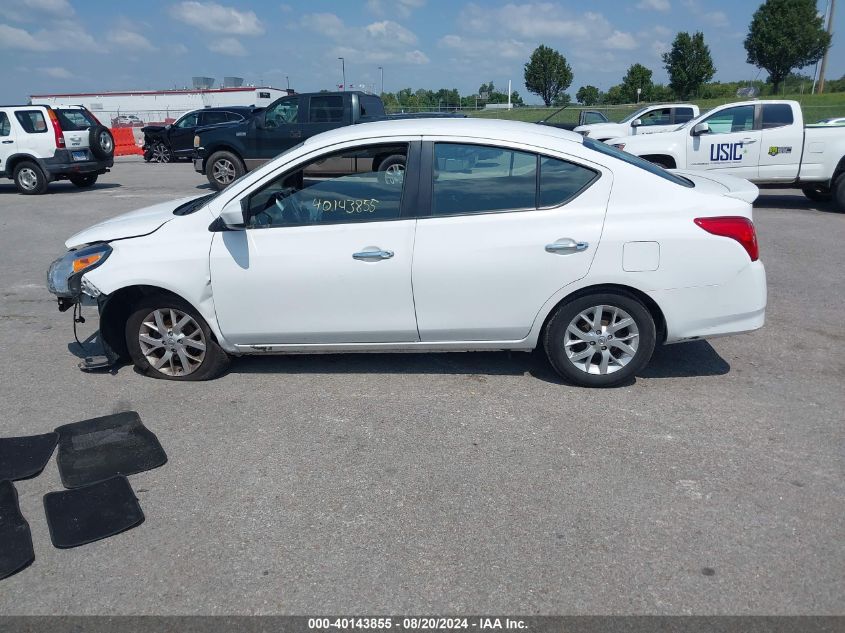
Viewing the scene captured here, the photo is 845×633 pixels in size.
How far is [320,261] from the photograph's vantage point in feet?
15.0

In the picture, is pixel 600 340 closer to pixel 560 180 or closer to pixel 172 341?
pixel 560 180

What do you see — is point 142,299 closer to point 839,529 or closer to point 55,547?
point 55,547

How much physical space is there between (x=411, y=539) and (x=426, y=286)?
1820 mm

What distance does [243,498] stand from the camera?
11.6 feet

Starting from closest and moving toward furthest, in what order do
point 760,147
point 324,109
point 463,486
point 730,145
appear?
point 463,486, point 760,147, point 730,145, point 324,109

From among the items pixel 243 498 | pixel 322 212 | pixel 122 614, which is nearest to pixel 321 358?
pixel 322 212

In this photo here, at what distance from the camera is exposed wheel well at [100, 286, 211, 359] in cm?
486

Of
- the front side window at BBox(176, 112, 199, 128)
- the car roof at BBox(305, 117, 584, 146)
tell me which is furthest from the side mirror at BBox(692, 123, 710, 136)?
the front side window at BBox(176, 112, 199, 128)

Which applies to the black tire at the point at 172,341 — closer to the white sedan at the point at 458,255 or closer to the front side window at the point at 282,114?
the white sedan at the point at 458,255

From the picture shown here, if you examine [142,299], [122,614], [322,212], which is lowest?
[122,614]

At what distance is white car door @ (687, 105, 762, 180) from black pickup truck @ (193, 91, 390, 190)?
6.45 metres

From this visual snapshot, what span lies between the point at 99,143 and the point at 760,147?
45.5 ft

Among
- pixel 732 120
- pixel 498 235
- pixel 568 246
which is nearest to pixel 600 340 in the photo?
pixel 568 246

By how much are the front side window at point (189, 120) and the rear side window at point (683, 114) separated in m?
15.3
